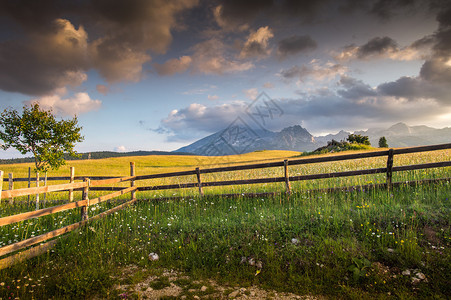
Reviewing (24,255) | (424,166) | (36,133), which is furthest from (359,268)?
(36,133)

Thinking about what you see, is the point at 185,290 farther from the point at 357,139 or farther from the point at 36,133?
the point at 357,139

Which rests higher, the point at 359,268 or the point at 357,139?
the point at 357,139

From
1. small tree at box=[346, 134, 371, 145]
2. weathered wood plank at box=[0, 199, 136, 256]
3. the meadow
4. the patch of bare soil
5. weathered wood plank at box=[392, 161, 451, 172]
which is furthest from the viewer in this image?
small tree at box=[346, 134, 371, 145]

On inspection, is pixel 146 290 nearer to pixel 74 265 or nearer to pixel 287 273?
pixel 74 265

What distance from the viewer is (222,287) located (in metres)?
4.68

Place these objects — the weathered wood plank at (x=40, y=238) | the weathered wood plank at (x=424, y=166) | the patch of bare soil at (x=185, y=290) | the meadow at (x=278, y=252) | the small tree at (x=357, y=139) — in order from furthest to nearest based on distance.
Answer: the small tree at (x=357, y=139)
the weathered wood plank at (x=424, y=166)
the weathered wood plank at (x=40, y=238)
the meadow at (x=278, y=252)
the patch of bare soil at (x=185, y=290)

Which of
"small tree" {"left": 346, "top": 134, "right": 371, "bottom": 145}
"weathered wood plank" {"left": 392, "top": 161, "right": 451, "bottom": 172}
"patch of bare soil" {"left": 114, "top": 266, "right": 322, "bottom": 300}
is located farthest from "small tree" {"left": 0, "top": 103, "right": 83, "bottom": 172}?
"small tree" {"left": 346, "top": 134, "right": 371, "bottom": 145}

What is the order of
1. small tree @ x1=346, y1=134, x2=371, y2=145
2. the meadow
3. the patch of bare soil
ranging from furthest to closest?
small tree @ x1=346, y1=134, x2=371, y2=145, the meadow, the patch of bare soil

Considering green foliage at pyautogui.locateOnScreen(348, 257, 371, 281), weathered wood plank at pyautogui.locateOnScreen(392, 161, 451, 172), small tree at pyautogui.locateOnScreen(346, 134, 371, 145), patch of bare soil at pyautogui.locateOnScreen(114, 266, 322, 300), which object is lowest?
patch of bare soil at pyautogui.locateOnScreen(114, 266, 322, 300)

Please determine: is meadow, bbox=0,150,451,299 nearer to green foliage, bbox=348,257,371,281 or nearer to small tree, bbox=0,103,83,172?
green foliage, bbox=348,257,371,281

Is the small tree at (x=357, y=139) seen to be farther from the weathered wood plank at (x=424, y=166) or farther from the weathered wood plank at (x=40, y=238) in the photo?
the weathered wood plank at (x=40, y=238)

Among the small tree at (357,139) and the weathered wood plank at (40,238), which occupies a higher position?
the small tree at (357,139)

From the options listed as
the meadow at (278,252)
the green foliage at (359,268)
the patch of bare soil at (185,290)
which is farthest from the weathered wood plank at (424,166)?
the patch of bare soil at (185,290)

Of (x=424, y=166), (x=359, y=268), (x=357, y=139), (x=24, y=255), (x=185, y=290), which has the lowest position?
(x=185, y=290)
